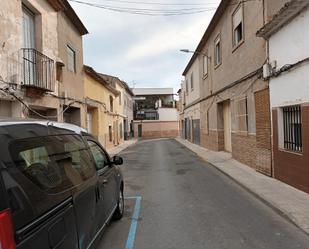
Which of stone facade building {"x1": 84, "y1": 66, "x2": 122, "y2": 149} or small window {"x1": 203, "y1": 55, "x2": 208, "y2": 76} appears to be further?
small window {"x1": 203, "y1": 55, "x2": 208, "y2": 76}

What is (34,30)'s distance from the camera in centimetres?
1188

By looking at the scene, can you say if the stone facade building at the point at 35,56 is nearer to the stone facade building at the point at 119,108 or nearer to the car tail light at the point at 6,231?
the car tail light at the point at 6,231

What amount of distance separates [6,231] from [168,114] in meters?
61.4

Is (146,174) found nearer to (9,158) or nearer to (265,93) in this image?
(265,93)

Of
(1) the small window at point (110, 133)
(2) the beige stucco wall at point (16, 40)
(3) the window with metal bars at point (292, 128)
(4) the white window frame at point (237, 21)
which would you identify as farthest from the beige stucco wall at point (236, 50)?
(1) the small window at point (110, 133)

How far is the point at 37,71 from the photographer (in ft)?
36.5

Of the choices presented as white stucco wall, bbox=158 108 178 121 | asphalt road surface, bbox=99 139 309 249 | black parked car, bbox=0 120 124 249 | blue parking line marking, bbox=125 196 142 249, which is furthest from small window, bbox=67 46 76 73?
white stucco wall, bbox=158 108 178 121

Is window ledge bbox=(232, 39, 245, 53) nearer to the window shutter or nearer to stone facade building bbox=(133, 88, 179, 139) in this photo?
the window shutter

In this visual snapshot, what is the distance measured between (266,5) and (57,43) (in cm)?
743

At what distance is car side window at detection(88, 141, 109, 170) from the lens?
5.39m

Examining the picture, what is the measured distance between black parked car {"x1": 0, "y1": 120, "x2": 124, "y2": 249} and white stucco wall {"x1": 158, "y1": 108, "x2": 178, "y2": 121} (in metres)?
58.5

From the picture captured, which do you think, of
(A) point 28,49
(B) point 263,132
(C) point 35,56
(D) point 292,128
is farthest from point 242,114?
(A) point 28,49

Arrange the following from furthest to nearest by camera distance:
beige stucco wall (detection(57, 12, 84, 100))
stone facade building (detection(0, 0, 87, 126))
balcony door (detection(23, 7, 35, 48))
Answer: beige stucco wall (detection(57, 12, 84, 100)), balcony door (detection(23, 7, 35, 48)), stone facade building (detection(0, 0, 87, 126))

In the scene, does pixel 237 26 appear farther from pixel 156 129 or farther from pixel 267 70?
pixel 156 129
